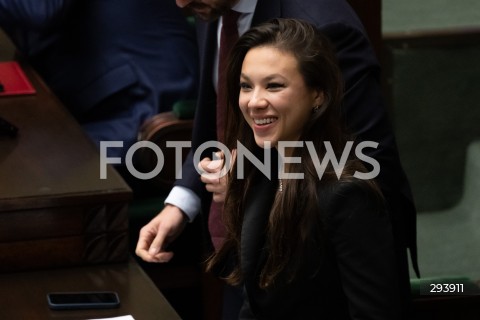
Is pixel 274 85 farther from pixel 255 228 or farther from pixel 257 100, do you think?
pixel 255 228

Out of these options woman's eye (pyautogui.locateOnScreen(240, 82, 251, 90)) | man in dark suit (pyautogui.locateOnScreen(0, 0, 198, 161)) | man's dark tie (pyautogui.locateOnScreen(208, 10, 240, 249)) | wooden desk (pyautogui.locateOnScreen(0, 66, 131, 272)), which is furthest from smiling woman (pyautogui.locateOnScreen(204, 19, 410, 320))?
man in dark suit (pyautogui.locateOnScreen(0, 0, 198, 161))

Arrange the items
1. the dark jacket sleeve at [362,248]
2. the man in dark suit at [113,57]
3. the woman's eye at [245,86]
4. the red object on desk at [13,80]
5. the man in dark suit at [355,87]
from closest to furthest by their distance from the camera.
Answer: the dark jacket sleeve at [362,248], the woman's eye at [245,86], the man in dark suit at [355,87], the red object on desk at [13,80], the man in dark suit at [113,57]

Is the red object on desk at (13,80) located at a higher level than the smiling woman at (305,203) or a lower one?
lower

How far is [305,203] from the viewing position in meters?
1.93

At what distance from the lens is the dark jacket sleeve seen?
1.88 metres

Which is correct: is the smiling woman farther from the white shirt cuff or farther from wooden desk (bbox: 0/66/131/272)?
wooden desk (bbox: 0/66/131/272)

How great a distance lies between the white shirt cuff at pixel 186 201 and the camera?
8.80 ft

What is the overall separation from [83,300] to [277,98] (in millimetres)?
740

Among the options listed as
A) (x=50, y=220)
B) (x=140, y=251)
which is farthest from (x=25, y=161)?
(x=140, y=251)

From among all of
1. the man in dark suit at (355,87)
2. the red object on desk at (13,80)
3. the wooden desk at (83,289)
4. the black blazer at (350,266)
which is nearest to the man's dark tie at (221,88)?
the man in dark suit at (355,87)

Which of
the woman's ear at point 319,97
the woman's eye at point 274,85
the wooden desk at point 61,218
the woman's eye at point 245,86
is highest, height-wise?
the woman's eye at point 274,85

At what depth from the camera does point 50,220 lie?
2.72 m

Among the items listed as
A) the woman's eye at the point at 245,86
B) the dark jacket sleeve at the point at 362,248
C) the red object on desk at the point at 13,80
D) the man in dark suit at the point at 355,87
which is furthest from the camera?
the red object on desk at the point at 13,80

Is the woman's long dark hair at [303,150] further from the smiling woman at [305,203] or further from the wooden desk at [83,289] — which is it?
the wooden desk at [83,289]
